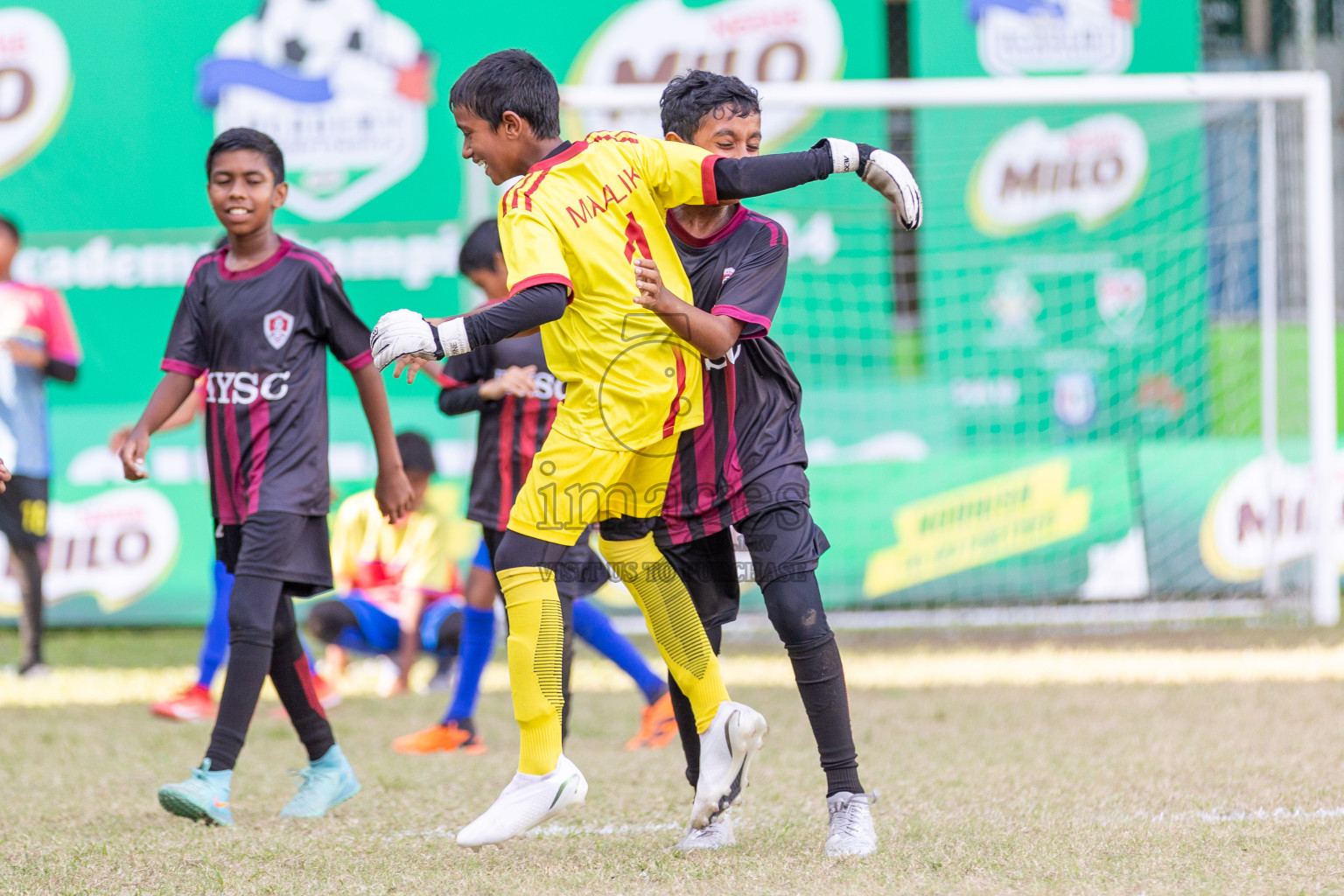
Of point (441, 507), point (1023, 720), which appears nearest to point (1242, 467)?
point (1023, 720)

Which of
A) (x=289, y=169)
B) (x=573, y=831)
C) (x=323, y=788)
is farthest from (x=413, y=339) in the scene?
(x=289, y=169)

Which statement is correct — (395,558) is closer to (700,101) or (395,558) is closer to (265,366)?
(265,366)

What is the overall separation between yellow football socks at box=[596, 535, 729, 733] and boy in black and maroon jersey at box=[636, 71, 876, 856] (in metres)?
0.04

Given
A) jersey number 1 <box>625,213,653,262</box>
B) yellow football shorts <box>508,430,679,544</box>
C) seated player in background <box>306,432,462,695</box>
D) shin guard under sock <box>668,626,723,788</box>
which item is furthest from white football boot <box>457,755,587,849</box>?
seated player in background <box>306,432,462,695</box>

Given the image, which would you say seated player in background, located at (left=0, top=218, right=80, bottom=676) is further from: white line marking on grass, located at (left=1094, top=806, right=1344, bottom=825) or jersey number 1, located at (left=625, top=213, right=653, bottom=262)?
white line marking on grass, located at (left=1094, top=806, right=1344, bottom=825)

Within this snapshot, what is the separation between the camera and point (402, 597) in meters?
5.93

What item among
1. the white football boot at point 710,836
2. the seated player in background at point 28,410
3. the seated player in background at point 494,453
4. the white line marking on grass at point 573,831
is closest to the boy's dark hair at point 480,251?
the seated player in background at point 494,453

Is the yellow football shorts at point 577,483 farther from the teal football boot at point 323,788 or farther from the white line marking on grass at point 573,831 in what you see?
the teal football boot at point 323,788

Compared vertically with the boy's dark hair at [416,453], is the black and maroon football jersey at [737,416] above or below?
above

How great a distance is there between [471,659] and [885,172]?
249 centimetres

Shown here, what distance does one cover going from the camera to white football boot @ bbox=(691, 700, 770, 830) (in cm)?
295

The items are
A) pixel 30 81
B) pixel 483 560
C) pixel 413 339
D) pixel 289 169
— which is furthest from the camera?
pixel 289 169

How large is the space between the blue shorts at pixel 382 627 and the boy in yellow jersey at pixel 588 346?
2.99m

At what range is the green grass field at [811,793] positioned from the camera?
9.00ft
